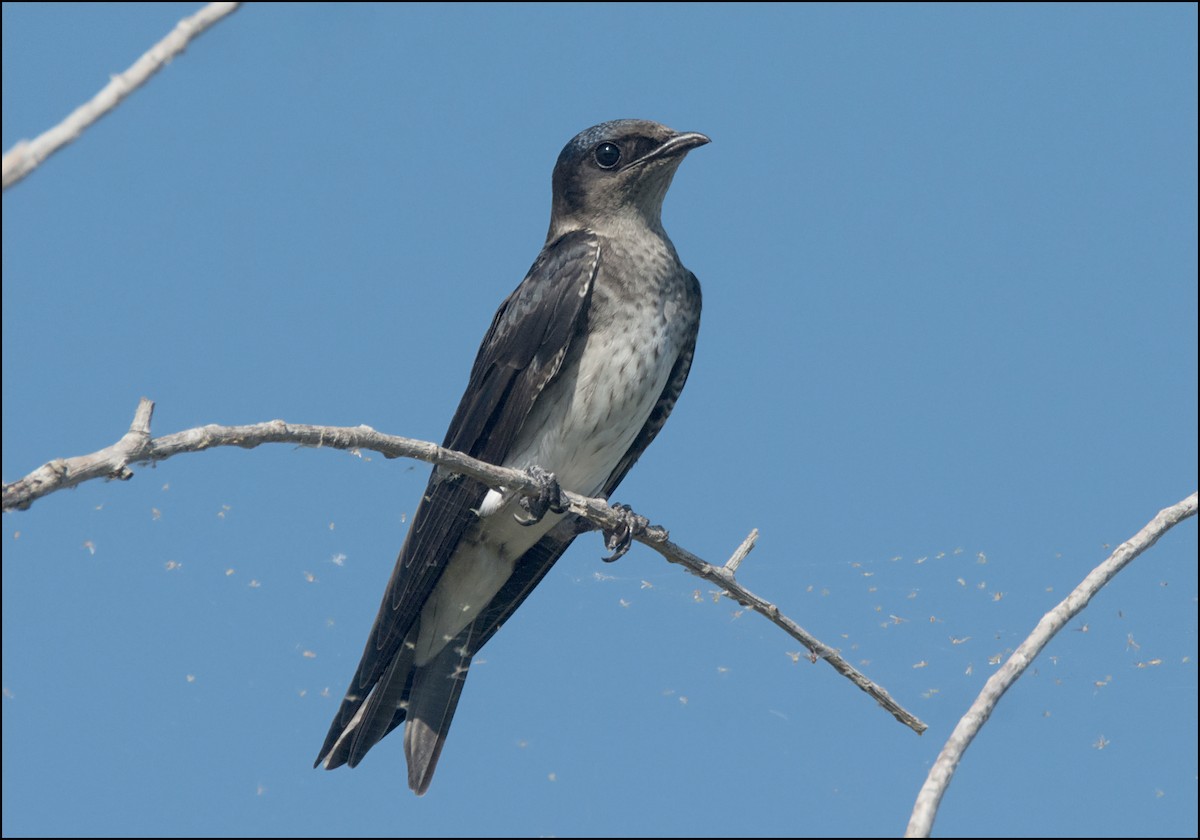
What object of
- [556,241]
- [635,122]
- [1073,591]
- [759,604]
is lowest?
[1073,591]

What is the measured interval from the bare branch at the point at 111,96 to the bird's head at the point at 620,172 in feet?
15.6

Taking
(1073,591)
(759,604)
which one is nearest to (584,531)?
(759,604)

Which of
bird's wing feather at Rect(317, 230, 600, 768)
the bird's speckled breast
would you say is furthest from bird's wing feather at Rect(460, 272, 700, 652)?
bird's wing feather at Rect(317, 230, 600, 768)

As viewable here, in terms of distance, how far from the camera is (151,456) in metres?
3.72

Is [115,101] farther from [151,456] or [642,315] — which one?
[642,315]

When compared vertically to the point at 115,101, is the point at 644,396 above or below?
above

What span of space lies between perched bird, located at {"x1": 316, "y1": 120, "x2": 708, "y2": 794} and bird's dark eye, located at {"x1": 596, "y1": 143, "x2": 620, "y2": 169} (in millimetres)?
547

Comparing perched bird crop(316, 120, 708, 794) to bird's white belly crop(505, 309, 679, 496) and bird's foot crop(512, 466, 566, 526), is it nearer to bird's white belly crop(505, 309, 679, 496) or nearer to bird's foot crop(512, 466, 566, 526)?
bird's white belly crop(505, 309, 679, 496)

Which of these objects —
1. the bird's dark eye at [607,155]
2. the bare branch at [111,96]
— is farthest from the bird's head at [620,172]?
the bare branch at [111,96]

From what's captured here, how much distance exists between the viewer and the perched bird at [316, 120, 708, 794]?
694 centimetres

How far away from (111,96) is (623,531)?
4201 millimetres

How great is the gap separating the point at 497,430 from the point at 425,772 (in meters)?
1.69

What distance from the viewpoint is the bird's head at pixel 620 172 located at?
25.8ft

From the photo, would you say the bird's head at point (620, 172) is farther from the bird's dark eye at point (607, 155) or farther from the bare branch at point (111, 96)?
the bare branch at point (111, 96)
